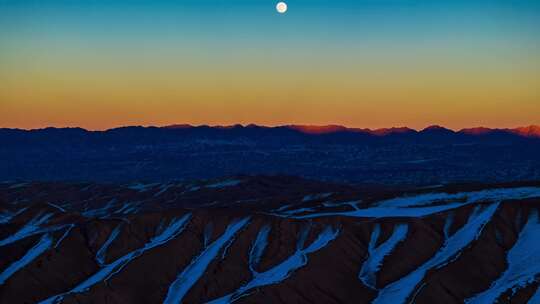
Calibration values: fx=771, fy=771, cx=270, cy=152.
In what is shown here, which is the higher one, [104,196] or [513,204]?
[513,204]

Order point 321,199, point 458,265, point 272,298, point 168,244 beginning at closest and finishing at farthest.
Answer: point 272,298
point 458,265
point 168,244
point 321,199

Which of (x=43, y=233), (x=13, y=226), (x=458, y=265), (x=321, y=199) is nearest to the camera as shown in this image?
(x=458, y=265)

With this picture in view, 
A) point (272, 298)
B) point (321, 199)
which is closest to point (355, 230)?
point (272, 298)

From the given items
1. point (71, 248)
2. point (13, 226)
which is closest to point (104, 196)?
point (13, 226)

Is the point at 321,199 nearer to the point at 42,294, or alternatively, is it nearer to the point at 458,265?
the point at 458,265

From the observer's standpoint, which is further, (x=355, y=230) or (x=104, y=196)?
(x=104, y=196)

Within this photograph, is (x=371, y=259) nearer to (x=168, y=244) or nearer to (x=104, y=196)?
(x=168, y=244)
